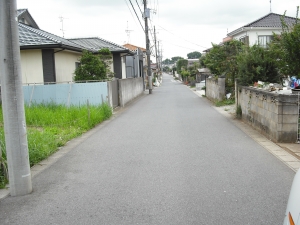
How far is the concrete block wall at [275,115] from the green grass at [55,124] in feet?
18.5

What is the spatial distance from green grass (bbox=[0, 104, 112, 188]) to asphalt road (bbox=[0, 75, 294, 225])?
2.06 ft

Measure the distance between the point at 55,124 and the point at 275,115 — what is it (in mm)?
7135

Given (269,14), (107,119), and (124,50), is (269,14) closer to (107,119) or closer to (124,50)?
(124,50)

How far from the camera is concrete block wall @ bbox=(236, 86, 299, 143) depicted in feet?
27.9

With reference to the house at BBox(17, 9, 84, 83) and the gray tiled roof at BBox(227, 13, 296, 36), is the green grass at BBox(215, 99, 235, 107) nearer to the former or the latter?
the house at BBox(17, 9, 84, 83)

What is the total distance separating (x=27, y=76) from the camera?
18125mm

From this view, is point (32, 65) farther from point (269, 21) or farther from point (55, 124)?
point (269, 21)

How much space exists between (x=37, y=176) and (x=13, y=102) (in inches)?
72.6

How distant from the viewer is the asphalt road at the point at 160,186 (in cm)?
441

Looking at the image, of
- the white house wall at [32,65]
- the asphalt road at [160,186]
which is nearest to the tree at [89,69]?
the white house wall at [32,65]

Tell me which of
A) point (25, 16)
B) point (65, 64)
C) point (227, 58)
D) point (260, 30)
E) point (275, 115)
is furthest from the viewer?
point (260, 30)

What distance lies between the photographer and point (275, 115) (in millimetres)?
8789

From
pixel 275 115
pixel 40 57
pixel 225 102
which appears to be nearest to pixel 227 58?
pixel 225 102

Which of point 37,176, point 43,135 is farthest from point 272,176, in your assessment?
point 43,135
